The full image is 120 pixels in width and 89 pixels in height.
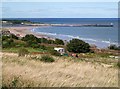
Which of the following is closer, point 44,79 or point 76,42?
point 44,79

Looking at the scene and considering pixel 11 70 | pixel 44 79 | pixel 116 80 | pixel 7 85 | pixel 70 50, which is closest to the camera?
pixel 7 85

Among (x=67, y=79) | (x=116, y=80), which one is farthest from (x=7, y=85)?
(x=116, y=80)

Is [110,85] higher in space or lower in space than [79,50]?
higher

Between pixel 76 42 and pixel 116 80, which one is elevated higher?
pixel 116 80

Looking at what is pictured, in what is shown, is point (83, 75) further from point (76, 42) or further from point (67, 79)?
point (76, 42)

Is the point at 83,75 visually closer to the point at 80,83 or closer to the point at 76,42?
the point at 80,83

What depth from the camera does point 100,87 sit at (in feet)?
18.7

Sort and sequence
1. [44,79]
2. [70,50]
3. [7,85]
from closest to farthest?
1. [7,85]
2. [44,79]
3. [70,50]

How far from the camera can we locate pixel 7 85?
18.0 feet

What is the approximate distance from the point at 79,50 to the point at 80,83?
40663 mm

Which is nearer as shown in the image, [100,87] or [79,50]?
[100,87]

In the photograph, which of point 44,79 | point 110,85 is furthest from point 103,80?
point 44,79

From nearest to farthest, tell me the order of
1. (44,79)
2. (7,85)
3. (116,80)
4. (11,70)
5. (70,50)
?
(7,85), (44,79), (116,80), (11,70), (70,50)

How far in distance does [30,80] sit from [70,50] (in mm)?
39468
